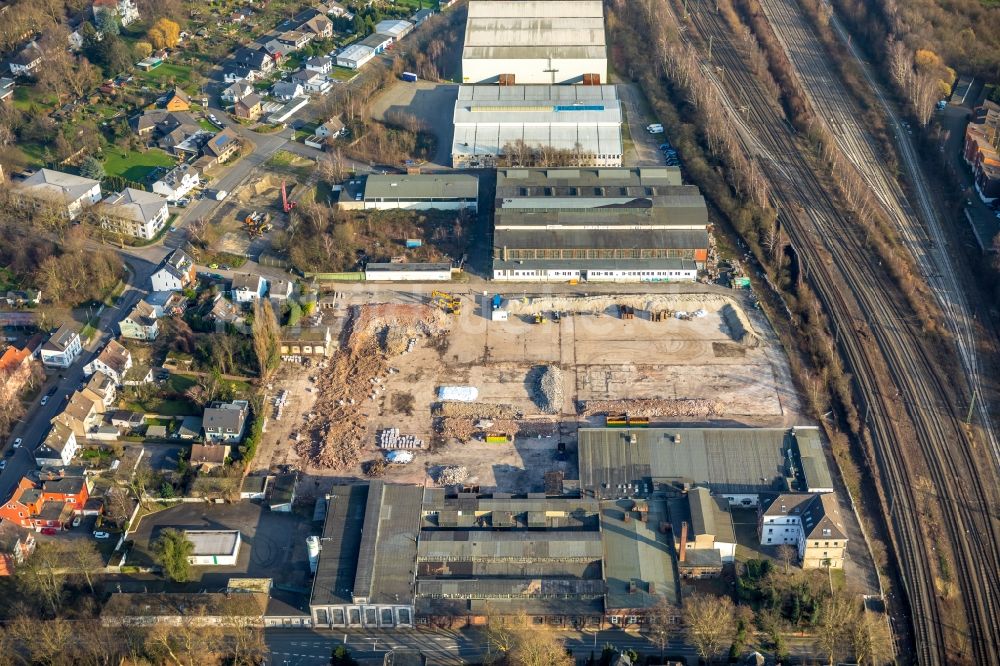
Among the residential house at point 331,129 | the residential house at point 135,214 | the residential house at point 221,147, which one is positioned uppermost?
the residential house at point 331,129

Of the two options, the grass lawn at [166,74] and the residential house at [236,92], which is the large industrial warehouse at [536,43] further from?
the grass lawn at [166,74]

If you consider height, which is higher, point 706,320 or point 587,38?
point 587,38

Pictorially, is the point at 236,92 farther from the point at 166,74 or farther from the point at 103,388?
the point at 103,388

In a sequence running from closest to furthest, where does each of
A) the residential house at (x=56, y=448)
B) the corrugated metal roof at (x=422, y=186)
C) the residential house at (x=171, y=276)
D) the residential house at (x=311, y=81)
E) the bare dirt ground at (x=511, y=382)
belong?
the residential house at (x=56, y=448), the bare dirt ground at (x=511, y=382), the residential house at (x=171, y=276), the corrugated metal roof at (x=422, y=186), the residential house at (x=311, y=81)

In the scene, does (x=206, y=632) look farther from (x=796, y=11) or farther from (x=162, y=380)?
(x=796, y=11)

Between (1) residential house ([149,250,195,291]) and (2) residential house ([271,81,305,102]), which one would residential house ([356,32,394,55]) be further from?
(1) residential house ([149,250,195,291])

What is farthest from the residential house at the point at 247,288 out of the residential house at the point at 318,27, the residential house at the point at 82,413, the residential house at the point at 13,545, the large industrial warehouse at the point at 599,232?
the residential house at the point at 318,27

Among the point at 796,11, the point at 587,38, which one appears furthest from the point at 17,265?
the point at 796,11
